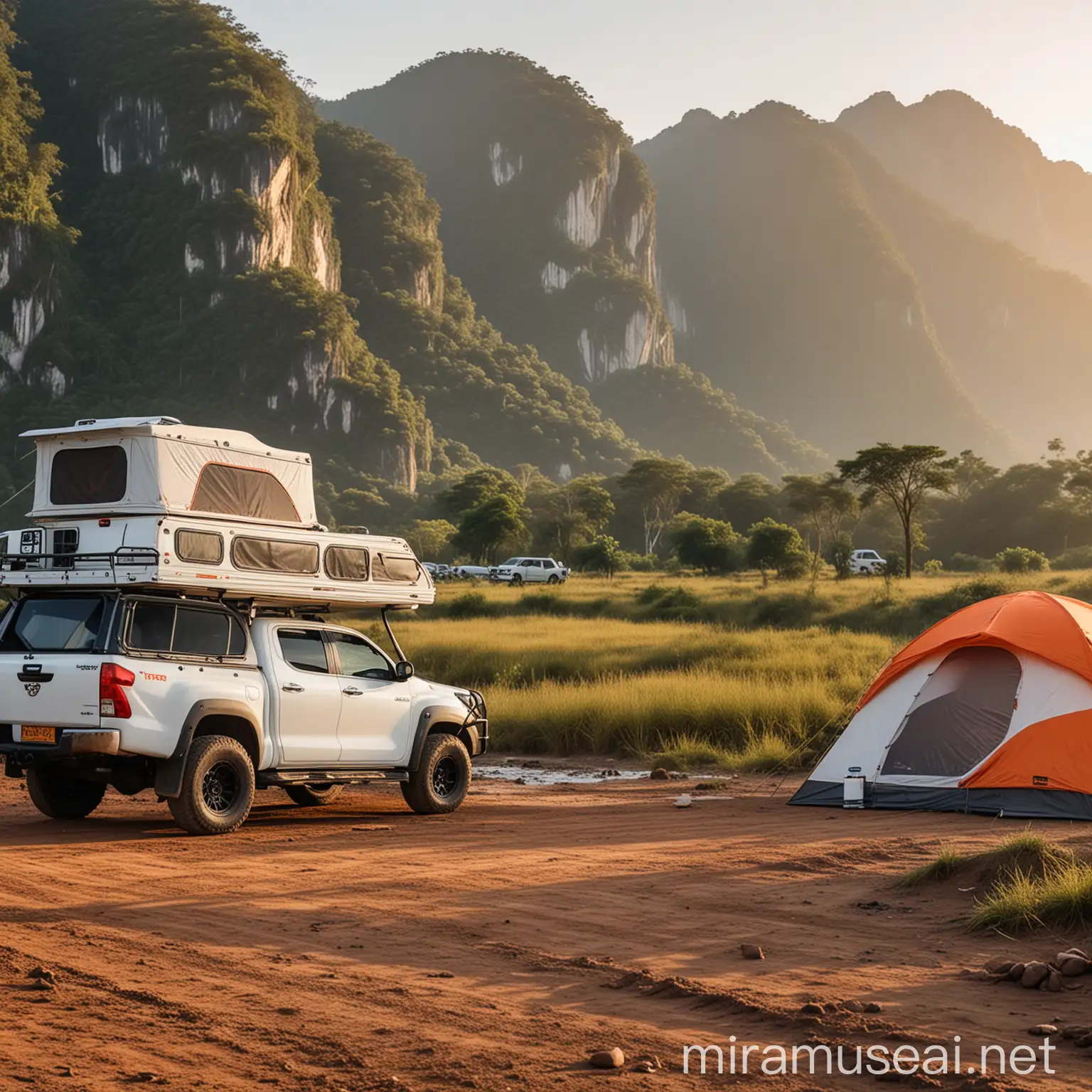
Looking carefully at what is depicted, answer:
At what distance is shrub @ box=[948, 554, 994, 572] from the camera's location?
73137 mm

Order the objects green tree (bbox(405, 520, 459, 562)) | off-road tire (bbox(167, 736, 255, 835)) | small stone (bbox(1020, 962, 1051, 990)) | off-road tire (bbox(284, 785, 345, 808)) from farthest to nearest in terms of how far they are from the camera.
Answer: green tree (bbox(405, 520, 459, 562))
off-road tire (bbox(284, 785, 345, 808))
off-road tire (bbox(167, 736, 255, 835))
small stone (bbox(1020, 962, 1051, 990))

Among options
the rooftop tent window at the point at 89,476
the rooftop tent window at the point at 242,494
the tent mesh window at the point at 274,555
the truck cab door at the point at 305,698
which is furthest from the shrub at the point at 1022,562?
the rooftop tent window at the point at 89,476

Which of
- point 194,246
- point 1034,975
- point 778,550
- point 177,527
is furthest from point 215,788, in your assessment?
point 194,246

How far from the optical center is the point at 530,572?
71.2 m

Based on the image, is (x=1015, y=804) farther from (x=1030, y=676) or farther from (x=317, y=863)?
(x=317, y=863)

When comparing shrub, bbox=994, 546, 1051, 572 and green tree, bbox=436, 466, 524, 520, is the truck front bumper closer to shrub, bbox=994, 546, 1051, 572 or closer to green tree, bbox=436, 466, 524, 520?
shrub, bbox=994, 546, 1051, 572

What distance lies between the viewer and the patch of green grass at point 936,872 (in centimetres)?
913

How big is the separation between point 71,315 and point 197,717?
504 ft

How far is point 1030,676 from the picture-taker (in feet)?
42.6

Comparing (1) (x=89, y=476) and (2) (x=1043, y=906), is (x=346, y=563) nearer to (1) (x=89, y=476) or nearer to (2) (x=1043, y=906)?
(1) (x=89, y=476)

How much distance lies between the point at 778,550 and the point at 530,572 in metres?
13.9

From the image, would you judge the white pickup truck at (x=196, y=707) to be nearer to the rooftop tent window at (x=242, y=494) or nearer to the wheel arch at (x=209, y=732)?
the wheel arch at (x=209, y=732)

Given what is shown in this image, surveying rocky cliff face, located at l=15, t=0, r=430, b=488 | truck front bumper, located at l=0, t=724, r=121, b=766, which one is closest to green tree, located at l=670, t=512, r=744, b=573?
truck front bumper, located at l=0, t=724, r=121, b=766

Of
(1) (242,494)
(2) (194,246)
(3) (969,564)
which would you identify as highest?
(2) (194,246)
